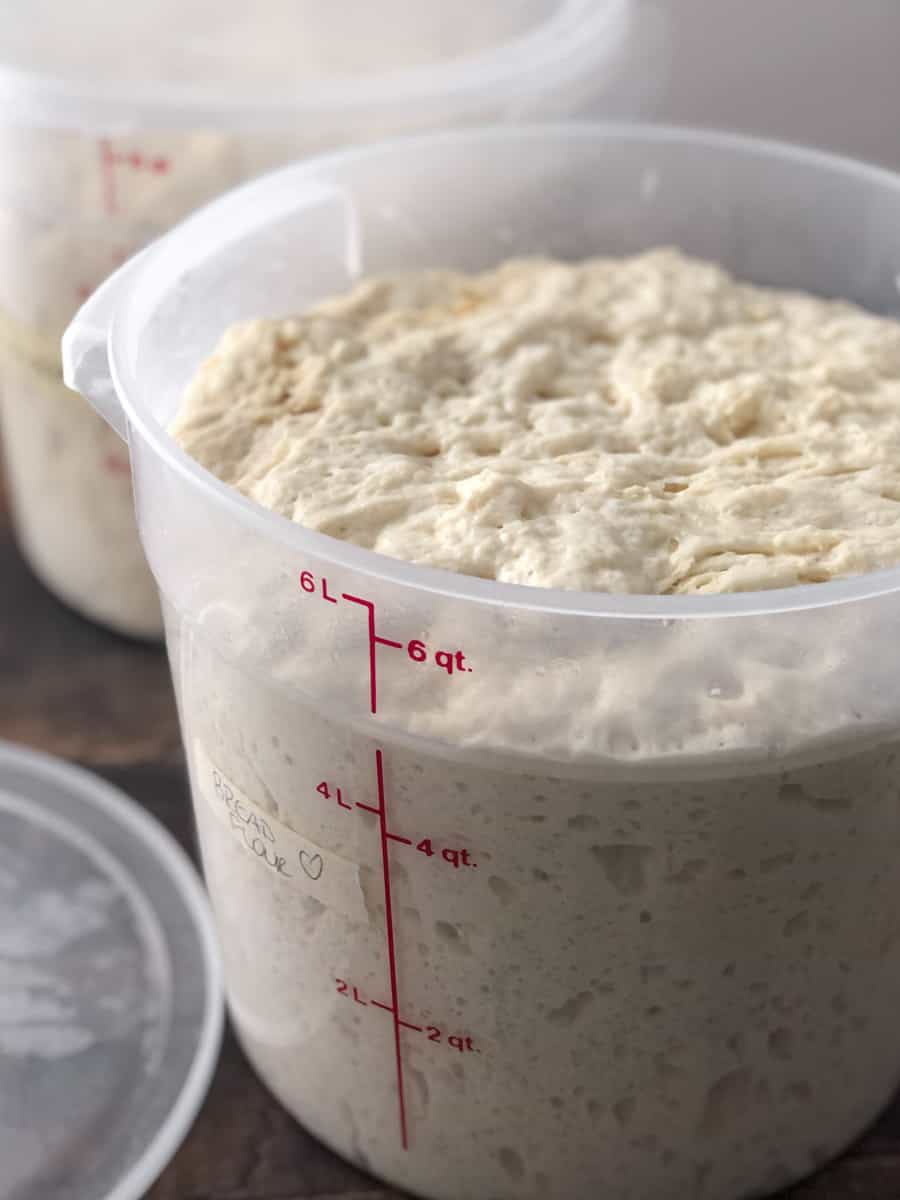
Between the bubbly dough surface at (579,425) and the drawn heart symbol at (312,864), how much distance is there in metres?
0.13

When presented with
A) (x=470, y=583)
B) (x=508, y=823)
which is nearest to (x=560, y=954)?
(x=508, y=823)

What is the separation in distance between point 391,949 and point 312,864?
0.05 metres

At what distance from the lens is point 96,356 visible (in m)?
0.67

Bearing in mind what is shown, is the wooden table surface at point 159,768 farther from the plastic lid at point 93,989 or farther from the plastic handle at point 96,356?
the plastic handle at point 96,356

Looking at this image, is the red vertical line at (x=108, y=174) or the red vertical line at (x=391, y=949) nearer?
the red vertical line at (x=391, y=949)

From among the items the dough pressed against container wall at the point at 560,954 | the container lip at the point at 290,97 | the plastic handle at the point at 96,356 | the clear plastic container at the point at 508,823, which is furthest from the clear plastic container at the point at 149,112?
the dough pressed against container wall at the point at 560,954

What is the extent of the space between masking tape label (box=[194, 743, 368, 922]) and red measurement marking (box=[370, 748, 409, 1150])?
0.01m

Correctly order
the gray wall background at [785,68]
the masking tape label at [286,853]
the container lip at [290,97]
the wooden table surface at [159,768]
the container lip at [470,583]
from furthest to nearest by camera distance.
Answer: the gray wall background at [785,68], the container lip at [290,97], the wooden table surface at [159,768], the masking tape label at [286,853], the container lip at [470,583]

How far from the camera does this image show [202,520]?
0.60 meters

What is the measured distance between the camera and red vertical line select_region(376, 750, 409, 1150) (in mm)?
595

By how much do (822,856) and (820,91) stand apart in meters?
0.73

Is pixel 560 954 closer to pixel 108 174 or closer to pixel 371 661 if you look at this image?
pixel 371 661

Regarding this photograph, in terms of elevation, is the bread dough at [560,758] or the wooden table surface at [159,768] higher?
the bread dough at [560,758]

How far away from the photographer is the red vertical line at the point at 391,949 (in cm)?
60
